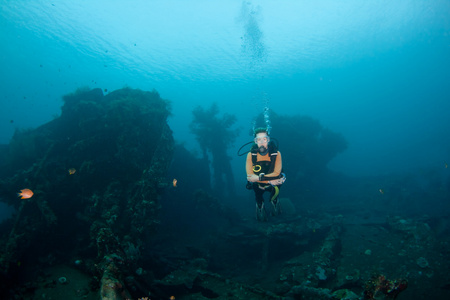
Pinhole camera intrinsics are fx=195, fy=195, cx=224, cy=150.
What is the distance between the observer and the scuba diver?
171 inches

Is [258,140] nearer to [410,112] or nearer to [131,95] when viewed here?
[131,95]

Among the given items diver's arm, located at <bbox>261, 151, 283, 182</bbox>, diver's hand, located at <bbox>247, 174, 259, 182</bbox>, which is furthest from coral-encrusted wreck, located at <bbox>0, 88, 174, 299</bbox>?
diver's arm, located at <bbox>261, 151, 283, 182</bbox>

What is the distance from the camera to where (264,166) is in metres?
4.52

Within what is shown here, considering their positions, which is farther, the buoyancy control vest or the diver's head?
the buoyancy control vest

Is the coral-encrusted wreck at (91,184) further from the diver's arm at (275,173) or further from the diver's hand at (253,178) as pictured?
the diver's arm at (275,173)

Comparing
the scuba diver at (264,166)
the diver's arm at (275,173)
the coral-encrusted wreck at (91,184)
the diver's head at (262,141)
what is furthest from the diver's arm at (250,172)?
the coral-encrusted wreck at (91,184)

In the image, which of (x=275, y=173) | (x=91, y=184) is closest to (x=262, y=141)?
(x=275, y=173)

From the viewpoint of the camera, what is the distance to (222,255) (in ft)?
33.2

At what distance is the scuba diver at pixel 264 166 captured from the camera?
433cm

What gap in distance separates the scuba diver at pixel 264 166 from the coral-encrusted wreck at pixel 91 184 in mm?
3609

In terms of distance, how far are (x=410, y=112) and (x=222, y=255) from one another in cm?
19736

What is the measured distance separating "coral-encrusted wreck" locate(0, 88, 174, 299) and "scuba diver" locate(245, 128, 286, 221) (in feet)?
11.8

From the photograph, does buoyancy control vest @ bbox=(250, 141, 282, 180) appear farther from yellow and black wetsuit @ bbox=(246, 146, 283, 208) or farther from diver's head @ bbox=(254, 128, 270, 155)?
diver's head @ bbox=(254, 128, 270, 155)

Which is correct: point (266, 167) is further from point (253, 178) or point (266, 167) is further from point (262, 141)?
point (262, 141)
